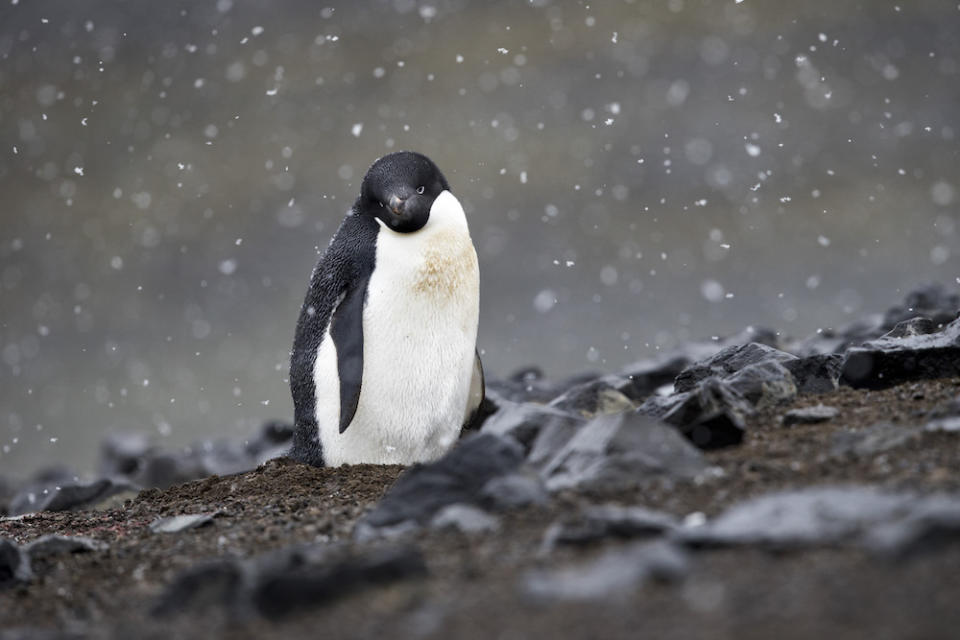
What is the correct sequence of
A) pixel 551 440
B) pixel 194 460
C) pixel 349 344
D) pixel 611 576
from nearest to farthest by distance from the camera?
pixel 611 576 → pixel 551 440 → pixel 349 344 → pixel 194 460

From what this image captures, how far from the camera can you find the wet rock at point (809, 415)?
5020 millimetres

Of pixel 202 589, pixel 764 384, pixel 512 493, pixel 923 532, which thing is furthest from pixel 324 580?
pixel 764 384

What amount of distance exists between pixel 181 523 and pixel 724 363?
138 inches

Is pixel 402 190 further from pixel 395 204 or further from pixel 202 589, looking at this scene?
pixel 202 589

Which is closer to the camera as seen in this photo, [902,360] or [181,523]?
[181,523]

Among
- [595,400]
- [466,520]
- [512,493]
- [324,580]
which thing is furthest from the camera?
[595,400]

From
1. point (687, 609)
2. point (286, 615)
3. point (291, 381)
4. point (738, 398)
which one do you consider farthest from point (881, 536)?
point (291, 381)

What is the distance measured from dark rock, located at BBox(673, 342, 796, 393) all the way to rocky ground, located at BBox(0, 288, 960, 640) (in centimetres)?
2

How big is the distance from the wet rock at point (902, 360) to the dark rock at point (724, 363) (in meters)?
0.60

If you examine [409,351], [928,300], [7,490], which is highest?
[409,351]

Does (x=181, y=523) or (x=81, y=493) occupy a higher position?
(x=181, y=523)

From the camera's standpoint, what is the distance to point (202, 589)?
3146 millimetres

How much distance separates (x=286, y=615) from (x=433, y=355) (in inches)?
157

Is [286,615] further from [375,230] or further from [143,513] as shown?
[375,230]
